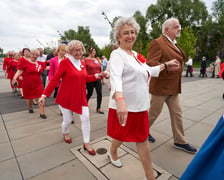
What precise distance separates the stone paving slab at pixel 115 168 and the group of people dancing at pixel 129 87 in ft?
0.34

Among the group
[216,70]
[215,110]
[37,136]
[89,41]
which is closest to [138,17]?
[216,70]

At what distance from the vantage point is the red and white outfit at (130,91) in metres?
1.48

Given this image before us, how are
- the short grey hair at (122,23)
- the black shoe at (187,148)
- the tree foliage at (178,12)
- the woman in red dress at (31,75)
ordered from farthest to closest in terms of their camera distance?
the tree foliage at (178,12) < the woman in red dress at (31,75) < the black shoe at (187,148) < the short grey hair at (122,23)

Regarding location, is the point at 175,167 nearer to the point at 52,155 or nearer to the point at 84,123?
the point at 84,123

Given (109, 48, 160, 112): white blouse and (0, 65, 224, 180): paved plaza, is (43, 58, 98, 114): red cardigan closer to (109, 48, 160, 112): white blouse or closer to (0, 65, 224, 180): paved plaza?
(0, 65, 224, 180): paved plaza

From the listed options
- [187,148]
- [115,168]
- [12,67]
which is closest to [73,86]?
[115,168]

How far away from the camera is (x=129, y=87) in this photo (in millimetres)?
1552

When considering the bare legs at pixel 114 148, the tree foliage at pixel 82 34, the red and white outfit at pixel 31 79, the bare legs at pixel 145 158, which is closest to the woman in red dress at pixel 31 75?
the red and white outfit at pixel 31 79

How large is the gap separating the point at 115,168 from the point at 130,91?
1.17 meters

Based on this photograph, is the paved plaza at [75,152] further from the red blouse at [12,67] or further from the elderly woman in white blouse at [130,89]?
the red blouse at [12,67]

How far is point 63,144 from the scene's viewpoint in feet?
8.95

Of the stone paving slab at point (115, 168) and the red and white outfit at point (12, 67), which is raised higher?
the red and white outfit at point (12, 67)

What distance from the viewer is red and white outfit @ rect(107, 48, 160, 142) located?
4.85 feet

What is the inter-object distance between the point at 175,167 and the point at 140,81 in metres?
1.41
